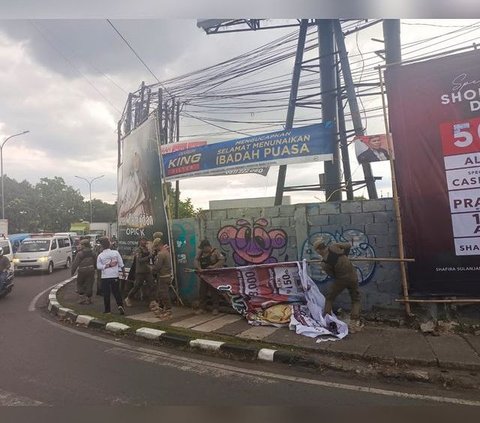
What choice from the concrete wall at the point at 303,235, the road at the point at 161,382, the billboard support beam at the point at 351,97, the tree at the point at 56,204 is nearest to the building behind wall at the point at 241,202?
the billboard support beam at the point at 351,97

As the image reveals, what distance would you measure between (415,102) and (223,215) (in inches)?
169

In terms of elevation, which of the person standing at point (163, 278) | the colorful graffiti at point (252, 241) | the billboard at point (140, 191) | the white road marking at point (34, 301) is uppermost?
the billboard at point (140, 191)

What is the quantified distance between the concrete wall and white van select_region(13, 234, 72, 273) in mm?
11146

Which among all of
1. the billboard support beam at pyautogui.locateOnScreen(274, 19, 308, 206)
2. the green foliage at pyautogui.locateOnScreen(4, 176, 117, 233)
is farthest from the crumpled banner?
the green foliage at pyautogui.locateOnScreen(4, 176, 117, 233)

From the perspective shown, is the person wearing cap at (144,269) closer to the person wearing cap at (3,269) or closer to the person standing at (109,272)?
the person standing at (109,272)

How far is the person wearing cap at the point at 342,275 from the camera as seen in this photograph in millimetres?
7094

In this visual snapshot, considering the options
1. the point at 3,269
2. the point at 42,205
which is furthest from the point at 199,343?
the point at 42,205

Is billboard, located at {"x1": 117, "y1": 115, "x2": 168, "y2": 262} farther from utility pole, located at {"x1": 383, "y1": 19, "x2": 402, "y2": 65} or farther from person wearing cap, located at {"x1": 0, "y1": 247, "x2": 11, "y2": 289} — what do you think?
utility pole, located at {"x1": 383, "y1": 19, "x2": 402, "y2": 65}

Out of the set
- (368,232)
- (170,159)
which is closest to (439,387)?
(368,232)

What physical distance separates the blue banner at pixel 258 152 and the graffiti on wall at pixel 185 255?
2209 millimetres

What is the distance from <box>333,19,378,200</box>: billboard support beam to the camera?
12008mm

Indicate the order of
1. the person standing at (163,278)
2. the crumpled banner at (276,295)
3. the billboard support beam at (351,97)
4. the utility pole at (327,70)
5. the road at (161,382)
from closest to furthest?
the road at (161,382) < the crumpled banner at (276,295) < the person standing at (163,278) < the billboard support beam at (351,97) < the utility pole at (327,70)

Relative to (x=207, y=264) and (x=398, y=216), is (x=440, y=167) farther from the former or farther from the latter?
(x=207, y=264)

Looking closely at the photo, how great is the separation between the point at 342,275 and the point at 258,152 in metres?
4.70
